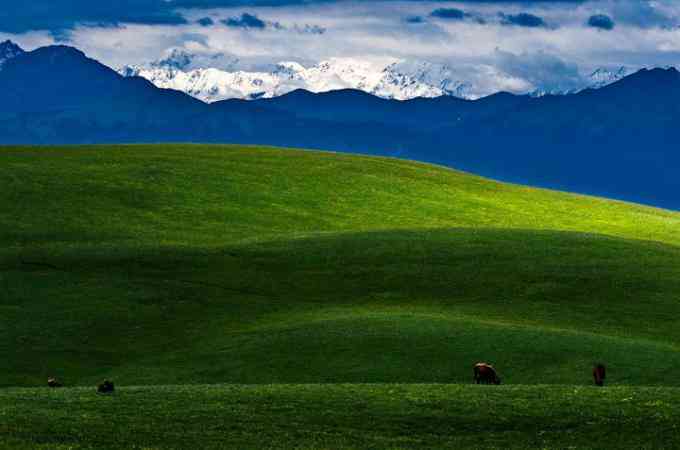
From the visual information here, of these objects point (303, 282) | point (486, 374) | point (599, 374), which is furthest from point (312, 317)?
point (599, 374)

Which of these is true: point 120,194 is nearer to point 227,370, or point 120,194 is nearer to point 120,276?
point 120,276

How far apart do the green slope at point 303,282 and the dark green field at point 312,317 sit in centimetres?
22

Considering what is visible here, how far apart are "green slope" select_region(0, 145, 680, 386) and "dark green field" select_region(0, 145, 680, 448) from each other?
219mm

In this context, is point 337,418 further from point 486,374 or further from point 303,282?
point 303,282

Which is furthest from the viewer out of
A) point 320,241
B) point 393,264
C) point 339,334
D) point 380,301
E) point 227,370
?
point 320,241

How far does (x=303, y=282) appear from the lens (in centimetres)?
7606

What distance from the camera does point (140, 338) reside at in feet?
203

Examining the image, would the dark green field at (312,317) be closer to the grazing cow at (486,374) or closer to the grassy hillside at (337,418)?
the grassy hillside at (337,418)

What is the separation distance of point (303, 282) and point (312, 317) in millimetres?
10414

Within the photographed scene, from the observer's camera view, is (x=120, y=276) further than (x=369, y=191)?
No

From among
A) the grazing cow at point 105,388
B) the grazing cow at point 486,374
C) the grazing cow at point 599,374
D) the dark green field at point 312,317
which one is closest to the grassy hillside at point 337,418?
the dark green field at point 312,317

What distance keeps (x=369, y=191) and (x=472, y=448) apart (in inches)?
3483

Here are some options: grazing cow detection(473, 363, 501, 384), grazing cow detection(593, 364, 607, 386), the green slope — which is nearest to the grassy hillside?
grazing cow detection(593, 364, 607, 386)

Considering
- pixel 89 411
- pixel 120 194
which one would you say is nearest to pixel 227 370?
pixel 89 411
